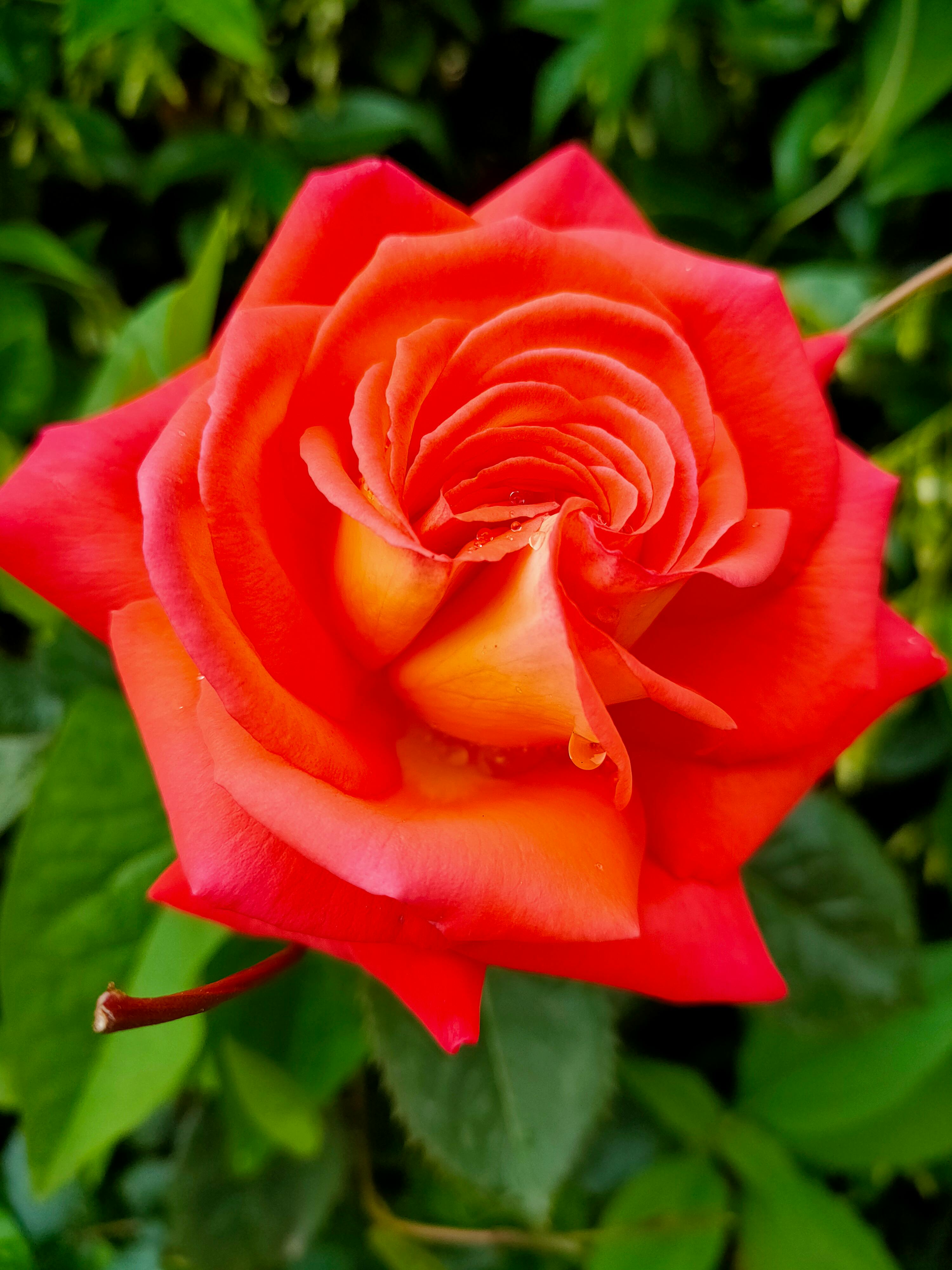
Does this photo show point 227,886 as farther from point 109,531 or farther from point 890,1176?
point 890,1176

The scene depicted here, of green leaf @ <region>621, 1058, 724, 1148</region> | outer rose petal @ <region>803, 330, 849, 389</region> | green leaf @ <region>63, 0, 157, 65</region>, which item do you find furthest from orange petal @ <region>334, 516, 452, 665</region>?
green leaf @ <region>621, 1058, 724, 1148</region>

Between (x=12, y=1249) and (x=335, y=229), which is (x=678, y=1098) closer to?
(x=12, y=1249)

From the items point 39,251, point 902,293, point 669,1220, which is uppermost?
point 902,293

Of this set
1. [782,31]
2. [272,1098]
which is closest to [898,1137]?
[272,1098]

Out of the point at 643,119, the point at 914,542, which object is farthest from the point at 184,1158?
the point at 643,119

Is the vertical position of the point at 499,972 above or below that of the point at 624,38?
below

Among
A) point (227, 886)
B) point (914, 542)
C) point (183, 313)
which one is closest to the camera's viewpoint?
point (227, 886)

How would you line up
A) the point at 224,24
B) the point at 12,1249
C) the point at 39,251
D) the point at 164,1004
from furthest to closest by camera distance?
the point at 39,251 → the point at 224,24 → the point at 12,1249 → the point at 164,1004

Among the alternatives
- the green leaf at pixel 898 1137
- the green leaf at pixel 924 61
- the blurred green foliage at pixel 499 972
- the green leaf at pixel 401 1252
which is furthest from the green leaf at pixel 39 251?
the green leaf at pixel 898 1137
